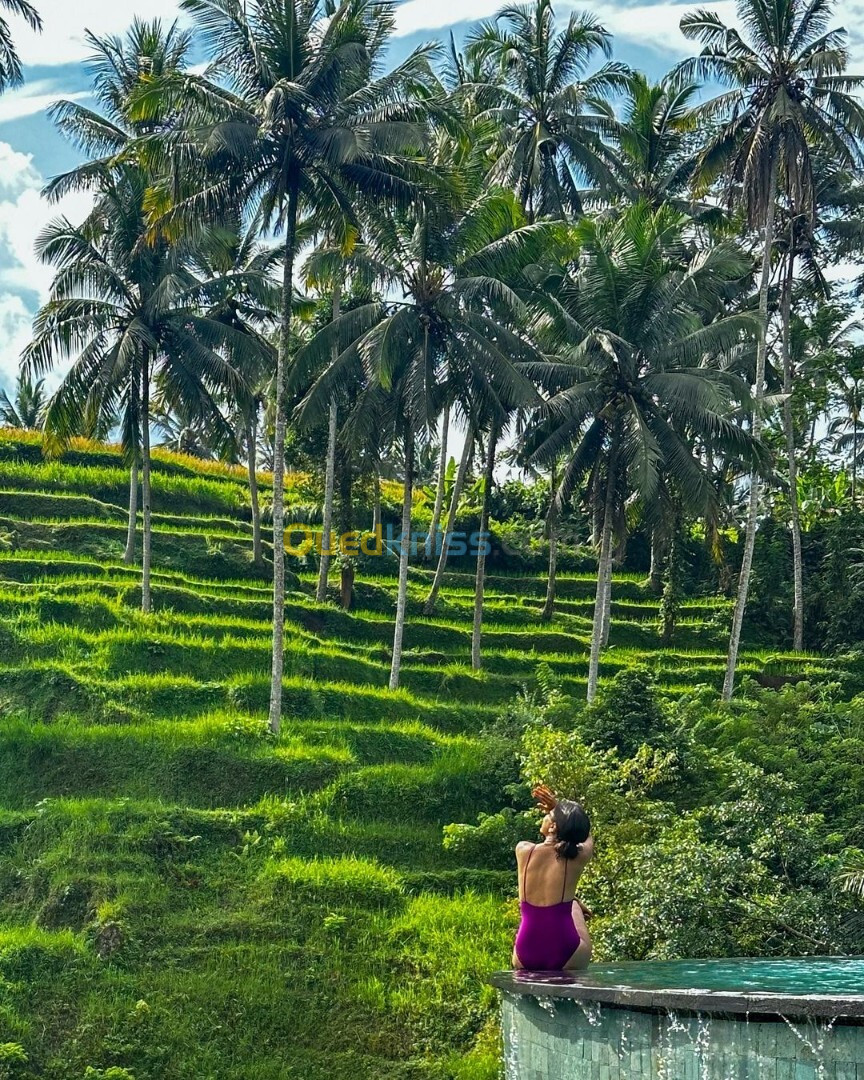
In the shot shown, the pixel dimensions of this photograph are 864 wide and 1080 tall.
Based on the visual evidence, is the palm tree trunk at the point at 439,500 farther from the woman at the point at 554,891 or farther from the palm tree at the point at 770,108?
the woman at the point at 554,891

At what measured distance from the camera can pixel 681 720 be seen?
23172 millimetres

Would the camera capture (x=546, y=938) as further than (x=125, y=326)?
No

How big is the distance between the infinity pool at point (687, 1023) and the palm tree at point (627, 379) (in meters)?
16.0

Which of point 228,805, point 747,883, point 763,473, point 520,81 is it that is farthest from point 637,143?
point 747,883

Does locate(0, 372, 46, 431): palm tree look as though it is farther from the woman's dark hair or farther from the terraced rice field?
the woman's dark hair

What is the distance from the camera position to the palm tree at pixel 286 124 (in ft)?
76.7

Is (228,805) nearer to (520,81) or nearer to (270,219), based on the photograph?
(270,219)

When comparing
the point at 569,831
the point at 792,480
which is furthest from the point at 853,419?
the point at 569,831

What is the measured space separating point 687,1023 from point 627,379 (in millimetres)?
18235

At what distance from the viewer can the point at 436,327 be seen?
26438 mm

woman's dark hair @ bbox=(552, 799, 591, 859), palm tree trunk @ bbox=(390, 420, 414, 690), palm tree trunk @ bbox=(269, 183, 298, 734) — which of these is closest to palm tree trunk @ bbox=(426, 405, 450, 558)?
palm tree trunk @ bbox=(390, 420, 414, 690)

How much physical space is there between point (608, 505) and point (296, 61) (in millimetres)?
9273

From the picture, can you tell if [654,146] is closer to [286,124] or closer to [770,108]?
[770,108]

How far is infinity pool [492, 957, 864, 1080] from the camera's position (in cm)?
770
